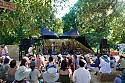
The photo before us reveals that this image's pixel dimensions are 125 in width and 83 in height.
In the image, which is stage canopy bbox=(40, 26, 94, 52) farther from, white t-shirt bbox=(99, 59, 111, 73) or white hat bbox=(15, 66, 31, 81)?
white hat bbox=(15, 66, 31, 81)

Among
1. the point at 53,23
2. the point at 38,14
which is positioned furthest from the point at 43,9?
the point at 53,23

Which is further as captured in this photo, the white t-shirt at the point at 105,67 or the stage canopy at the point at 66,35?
the stage canopy at the point at 66,35

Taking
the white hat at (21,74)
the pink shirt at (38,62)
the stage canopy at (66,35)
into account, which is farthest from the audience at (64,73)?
the stage canopy at (66,35)

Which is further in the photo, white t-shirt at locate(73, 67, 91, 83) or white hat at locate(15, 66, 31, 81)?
white t-shirt at locate(73, 67, 91, 83)

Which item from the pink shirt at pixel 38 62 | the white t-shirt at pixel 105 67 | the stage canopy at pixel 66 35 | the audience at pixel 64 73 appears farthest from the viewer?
the stage canopy at pixel 66 35

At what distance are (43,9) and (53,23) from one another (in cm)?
213

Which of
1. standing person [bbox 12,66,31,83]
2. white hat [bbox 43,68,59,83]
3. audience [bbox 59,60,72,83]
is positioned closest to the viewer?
standing person [bbox 12,66,31,83]

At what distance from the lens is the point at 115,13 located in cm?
1271

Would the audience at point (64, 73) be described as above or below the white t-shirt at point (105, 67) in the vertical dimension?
above

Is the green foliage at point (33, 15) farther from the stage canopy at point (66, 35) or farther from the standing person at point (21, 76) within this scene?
the stage canopy at point (66, 35)

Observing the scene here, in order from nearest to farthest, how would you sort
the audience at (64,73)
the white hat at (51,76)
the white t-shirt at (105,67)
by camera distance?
1. the white hat at (51,76)
2. the audience at (64,73)
3. the white t-shirt at (105,67)

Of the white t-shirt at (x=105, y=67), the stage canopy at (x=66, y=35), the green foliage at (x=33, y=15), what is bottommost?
the white t-shirt at (x=105, y=67)

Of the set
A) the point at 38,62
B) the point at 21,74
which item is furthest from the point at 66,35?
the point at 21,74

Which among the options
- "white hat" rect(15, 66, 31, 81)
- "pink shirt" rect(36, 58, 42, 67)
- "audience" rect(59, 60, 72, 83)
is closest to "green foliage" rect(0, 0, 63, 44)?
"pink shirt" rect(36, 58, 42, 67)
